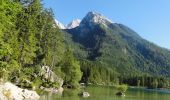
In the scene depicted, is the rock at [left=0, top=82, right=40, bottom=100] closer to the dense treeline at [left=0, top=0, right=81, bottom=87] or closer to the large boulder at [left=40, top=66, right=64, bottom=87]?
the dense treeline at [left=0, top=0, right=81, bottom=87]

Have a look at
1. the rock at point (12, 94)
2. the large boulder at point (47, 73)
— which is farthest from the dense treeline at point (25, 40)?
the rock at point (12, 94)

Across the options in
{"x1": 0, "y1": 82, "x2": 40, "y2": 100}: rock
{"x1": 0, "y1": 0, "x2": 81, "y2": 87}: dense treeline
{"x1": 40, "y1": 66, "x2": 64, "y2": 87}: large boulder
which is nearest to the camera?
{"x1": 0, "y1": 82, "x2": 40, "y2": 100}: rock

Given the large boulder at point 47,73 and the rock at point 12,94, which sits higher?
the large boulder at point 47,73

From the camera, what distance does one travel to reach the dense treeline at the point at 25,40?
52.0 m

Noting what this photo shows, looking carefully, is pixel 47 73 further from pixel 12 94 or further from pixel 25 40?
pixel 12 94

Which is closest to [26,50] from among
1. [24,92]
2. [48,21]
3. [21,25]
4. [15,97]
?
[21,25]

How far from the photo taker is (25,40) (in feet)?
238

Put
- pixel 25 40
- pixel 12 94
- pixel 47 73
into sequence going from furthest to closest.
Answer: pixel 47 73 → pixel 25 40 → pixel 12 94

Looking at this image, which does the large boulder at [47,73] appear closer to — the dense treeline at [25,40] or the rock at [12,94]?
the dense treeline at [25,40]

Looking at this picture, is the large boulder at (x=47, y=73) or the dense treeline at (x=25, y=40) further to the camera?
the large boulder at (x=47, y=73)

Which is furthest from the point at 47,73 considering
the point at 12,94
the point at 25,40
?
the point at 12,94

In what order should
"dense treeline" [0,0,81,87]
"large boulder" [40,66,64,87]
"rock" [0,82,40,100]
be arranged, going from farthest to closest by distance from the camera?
"large boulder" [40,66,64,87], "dense treeline" [0,0,81,87], "rock" [0,82,40,100]

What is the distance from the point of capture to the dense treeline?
2048 inches

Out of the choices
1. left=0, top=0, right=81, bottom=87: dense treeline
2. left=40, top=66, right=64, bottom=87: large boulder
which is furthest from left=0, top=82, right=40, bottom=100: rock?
left=40, top=66, right=64, bottom=87: large boulder
